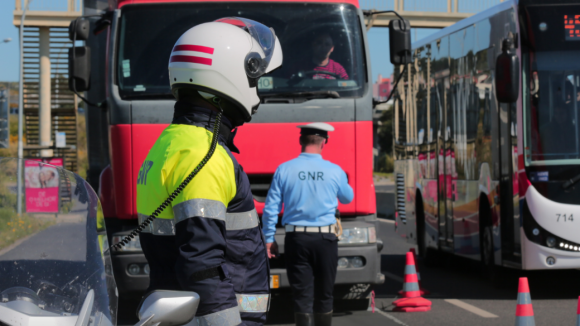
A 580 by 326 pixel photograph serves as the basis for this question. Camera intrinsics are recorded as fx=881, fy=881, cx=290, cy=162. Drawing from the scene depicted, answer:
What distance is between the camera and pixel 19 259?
9.27ft

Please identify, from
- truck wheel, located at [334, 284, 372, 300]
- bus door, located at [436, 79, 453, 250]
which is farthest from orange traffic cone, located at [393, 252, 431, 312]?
bus door, located at [436, 79, 453, 250]

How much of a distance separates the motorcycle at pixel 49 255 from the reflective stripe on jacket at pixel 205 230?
0.23 meters

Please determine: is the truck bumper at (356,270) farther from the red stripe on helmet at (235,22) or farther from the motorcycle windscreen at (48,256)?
the motorcycle windscreen at (48,256)

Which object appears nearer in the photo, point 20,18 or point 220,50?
point 220,50

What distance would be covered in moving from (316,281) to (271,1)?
289cm

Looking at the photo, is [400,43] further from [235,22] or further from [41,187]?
[41,187]

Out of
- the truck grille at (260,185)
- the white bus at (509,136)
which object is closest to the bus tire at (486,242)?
the white bus at (509,136)

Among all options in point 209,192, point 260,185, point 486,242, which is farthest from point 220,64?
point 486,242

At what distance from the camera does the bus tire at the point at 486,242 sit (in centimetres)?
Answer: 1155

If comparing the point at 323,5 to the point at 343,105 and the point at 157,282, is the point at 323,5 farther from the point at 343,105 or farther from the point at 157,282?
the point at 157,282

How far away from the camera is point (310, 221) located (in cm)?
674

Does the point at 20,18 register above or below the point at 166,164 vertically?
above

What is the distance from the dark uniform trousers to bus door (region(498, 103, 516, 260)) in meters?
4.49

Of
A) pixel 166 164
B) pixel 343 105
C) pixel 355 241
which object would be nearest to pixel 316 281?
pixel 355 241
